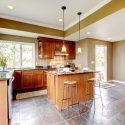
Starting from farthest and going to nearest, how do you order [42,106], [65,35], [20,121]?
[65,35], [42,106], [20,121]

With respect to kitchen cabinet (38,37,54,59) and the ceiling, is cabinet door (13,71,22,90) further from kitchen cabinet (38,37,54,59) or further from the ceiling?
the ceiling

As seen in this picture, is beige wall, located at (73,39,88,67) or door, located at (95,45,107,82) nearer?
beige wall, located at (73,39,88,67)

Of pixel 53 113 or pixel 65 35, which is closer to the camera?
pixel 53 113

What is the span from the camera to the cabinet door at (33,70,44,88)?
4.55 m

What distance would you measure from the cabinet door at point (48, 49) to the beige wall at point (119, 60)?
436 cm

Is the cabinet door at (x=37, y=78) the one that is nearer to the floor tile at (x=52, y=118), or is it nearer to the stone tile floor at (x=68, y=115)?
the stone tile floor at (x=68, y=115)

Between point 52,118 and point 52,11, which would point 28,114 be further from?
point 52,11

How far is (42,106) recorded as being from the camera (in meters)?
2.92

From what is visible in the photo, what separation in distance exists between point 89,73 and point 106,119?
152 cm

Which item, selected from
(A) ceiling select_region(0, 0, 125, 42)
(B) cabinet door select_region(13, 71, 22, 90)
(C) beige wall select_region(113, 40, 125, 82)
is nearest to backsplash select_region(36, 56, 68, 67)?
(B) cabinet door select_region(13, 71, 22, 90)

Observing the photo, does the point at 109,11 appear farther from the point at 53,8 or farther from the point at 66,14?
the point at 53,8

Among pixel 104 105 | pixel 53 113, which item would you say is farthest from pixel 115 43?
pixel 53 113

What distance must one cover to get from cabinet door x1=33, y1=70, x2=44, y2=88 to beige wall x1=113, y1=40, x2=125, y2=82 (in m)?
4.97

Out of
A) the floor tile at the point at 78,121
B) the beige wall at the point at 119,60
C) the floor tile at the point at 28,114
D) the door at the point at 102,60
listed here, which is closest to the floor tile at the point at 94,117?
the floor tile at the point at 78,121
